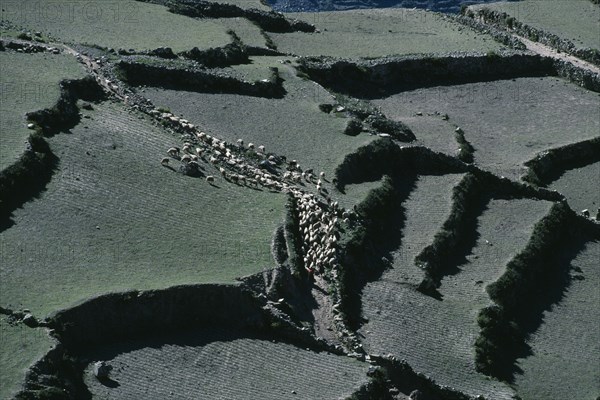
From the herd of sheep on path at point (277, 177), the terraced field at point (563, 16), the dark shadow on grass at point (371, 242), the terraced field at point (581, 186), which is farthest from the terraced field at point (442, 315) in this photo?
the terraced field at point (563, 16)

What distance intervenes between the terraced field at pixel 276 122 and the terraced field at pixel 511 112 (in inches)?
391

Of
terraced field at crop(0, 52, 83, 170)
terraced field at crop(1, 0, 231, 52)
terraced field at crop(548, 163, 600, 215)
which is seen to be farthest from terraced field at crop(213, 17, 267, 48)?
terraced field at crop(548, 163, 600, 215)

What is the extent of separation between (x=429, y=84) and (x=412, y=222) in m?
28.8

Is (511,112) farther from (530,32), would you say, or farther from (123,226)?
(123,226)

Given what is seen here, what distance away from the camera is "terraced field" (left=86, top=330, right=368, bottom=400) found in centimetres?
5778

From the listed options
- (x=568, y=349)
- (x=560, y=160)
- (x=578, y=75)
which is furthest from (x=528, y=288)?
(x=578, y=75)

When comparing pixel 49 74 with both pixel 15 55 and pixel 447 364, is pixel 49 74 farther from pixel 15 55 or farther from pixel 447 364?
pixel 447 364

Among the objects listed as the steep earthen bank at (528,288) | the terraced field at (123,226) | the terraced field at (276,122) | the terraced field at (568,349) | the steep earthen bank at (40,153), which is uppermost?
the steep earthen bank at (40,153)

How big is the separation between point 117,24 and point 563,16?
1655 inches

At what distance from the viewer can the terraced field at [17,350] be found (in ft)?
175

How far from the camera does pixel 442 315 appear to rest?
70312 millimetres

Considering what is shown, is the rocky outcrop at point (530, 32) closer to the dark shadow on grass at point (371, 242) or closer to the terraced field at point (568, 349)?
the dark shadow on grass at point (371, 242)

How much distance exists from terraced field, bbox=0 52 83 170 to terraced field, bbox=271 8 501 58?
929 inches

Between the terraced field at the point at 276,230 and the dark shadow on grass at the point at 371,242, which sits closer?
the terraced field at the point at 276,230
